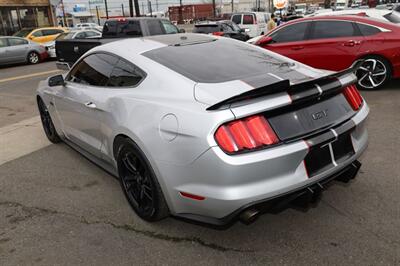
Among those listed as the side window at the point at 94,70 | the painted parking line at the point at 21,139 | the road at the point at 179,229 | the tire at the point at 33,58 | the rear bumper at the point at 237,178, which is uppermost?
the side window at the point at 94,70

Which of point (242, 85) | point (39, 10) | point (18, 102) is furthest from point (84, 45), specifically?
point (39, 10)

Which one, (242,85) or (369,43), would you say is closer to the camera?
(242,85)

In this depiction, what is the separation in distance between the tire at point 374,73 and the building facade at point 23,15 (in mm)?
26493

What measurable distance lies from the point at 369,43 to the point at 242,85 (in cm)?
565

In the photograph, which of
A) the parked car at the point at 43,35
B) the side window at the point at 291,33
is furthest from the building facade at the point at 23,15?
the side window at the point at 291,33

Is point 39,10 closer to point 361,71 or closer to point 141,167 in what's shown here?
point 361,71

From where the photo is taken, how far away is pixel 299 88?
2.72 m

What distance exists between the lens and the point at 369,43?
7.38 metres

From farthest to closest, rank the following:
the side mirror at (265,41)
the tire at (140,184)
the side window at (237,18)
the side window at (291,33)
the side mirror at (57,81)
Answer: the side window at (237,18), the side mirror at (265,41), the side window at (291,33), the side mirror at (57,81), the tire at (140,184)

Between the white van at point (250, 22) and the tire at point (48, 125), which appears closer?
the tire at point (48, 125)

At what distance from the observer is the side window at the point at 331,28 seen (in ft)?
25.3

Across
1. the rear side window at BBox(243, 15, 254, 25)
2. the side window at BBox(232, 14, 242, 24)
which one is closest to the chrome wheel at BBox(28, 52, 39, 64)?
the side window at BBox(232, 14, 242, 24)

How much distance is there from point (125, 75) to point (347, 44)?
5.62 m

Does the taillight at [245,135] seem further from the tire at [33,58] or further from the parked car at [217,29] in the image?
the tire at [33,58]
